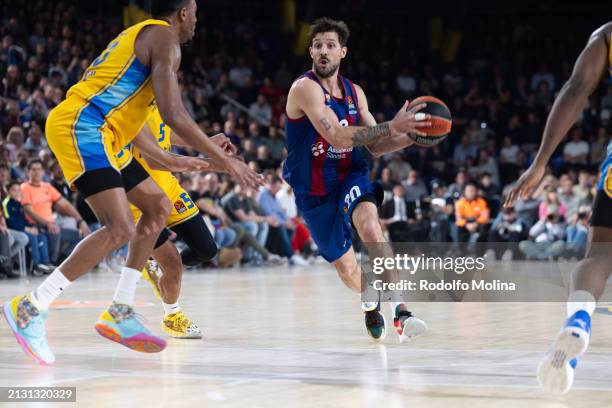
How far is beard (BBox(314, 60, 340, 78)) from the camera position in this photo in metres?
6.28

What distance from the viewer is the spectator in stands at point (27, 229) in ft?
38.8

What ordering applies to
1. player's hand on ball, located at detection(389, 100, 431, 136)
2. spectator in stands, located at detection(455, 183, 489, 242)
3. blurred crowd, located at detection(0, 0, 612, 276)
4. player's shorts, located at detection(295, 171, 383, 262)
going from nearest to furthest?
player's hand on ball, located at detection(389, 100, 431, 136) < player's shorts, located at detection(295, 171, 383, 262) < blurred crowd, located at detection(0, 0, 612, 276) < spectator in stands, located at detection(455, 183, 489, 242)

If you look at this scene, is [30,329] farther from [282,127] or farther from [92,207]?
[282,127]

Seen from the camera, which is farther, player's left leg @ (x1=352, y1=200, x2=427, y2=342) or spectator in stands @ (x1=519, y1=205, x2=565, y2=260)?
spectator in stands @ (x1=519, y1=205, x2=565, y2=260)

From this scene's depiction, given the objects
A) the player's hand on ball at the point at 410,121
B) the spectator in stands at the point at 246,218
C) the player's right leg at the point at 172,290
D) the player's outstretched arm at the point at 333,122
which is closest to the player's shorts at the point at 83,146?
the player's right leg at the point at 172,290

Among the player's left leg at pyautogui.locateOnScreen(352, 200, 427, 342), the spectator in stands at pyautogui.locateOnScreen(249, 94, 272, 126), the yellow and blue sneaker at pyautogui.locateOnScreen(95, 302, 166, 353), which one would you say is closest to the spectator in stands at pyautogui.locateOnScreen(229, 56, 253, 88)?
the spectator in stands at pyautogui.locateOnScreen(249, 94, 272, 126)

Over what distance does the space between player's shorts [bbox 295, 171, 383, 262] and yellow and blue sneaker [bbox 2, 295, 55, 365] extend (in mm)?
1933

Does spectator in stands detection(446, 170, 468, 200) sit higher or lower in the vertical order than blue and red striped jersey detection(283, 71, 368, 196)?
lower

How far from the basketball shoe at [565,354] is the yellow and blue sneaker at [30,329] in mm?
2564

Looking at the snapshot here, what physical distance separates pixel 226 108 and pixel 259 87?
78.9 inches

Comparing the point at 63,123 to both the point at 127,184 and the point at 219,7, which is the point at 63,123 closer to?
the point at 127,184

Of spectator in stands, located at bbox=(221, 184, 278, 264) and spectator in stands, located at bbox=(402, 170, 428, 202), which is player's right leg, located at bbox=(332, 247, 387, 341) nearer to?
spectator in stands, located at bbox=(221, 184, 278, 264)

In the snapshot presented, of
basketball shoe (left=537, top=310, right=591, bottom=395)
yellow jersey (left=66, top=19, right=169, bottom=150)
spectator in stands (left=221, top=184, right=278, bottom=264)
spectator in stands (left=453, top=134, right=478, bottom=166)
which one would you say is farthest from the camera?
spectator in stands (left=453, top=134, right=478, bottom=166)

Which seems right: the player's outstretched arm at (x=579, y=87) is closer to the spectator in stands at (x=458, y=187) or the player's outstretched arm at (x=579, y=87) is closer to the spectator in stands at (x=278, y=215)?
the spectator in stands at (x=278, y=215)
